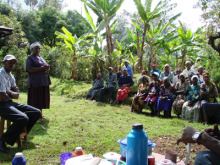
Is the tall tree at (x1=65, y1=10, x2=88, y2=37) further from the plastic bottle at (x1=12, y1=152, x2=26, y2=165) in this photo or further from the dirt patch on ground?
the plastic bottle at (x1=12, y1=152, x2=26, y2=165)

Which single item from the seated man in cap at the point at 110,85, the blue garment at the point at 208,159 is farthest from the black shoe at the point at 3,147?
the seated man in cap at the point at 110,85

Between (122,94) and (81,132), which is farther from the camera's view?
(122,94)

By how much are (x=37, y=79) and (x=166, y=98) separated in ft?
13.2

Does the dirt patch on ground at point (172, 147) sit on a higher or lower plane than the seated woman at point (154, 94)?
lower

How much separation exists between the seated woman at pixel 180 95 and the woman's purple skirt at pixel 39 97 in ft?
13.1

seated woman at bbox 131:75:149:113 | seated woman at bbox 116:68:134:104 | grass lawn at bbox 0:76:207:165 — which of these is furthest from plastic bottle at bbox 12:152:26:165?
seated woman at bbox 116:68:134:104

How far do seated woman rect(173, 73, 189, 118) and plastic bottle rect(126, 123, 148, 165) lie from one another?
5.25 metres

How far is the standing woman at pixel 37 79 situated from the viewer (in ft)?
17.0

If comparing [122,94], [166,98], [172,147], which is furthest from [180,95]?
[172,147]

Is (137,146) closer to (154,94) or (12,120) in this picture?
(12,120)

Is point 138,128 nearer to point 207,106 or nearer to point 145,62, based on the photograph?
point 207,106

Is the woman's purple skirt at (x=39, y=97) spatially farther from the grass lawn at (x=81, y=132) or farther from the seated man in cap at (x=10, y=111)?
the seated man in cap at (x=10, y=111)

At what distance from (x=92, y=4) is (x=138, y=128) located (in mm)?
10401

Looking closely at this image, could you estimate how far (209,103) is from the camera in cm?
587
